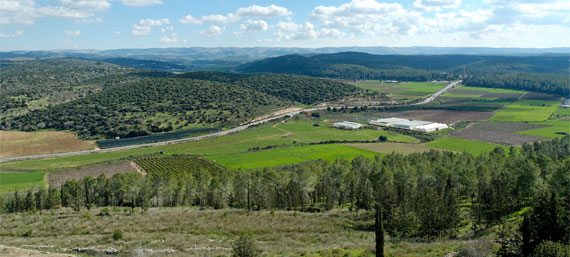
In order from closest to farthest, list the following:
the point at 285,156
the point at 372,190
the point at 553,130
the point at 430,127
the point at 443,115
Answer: the point at 372,190 → the point at 285,156 → the point at 553,130 → the point at 430,127 → the point at 443,115

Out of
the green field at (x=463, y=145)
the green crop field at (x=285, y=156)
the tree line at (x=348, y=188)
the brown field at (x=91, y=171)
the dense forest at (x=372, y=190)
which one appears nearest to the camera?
the dense forest at (x=372, y=190)

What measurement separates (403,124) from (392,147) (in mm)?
40182

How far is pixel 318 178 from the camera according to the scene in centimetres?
7262

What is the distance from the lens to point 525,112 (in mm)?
177500

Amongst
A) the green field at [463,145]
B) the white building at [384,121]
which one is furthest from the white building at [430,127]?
the green field at [463,145]

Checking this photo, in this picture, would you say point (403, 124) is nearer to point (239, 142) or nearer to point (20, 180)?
point (239, 142)

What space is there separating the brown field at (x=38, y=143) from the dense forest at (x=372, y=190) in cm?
6102

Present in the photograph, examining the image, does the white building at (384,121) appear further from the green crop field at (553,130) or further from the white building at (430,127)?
the green crop field at (553,130)

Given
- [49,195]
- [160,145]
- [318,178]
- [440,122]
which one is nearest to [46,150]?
[160,145]

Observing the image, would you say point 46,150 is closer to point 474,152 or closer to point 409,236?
point 409,236

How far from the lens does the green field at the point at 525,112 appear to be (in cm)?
16362

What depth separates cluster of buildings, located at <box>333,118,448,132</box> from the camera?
149 metres

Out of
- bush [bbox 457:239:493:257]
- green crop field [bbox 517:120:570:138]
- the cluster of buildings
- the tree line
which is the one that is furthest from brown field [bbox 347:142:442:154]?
bush [bbox 457:239:493:257]

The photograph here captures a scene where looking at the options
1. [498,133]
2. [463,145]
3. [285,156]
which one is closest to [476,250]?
[285,156]
